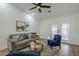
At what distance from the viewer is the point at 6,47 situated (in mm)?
2232

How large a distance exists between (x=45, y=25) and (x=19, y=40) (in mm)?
789

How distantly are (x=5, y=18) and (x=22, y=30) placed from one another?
501 millimetres

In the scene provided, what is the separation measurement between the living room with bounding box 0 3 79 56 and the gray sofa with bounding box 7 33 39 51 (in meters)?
0.06

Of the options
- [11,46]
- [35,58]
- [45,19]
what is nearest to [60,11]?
[45,19]

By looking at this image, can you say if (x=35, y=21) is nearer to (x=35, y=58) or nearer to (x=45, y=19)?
(x=45, y=19)

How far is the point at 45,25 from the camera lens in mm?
2508

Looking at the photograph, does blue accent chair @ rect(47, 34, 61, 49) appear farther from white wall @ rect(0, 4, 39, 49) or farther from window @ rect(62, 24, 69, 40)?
white wall @ rect(0, 4, 39, 49)

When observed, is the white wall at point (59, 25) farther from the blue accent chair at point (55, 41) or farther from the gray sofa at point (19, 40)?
the gray sofa at point (19, 40)

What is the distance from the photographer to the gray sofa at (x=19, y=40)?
2244 millimetres

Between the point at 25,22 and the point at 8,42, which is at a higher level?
the point at 25,22

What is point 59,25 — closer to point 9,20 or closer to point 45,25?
point 45,25

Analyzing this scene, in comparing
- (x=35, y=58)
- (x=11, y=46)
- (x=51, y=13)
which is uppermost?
(x=51, y=13)

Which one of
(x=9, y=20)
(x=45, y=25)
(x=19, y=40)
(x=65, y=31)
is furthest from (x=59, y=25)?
(x=9, y=20)

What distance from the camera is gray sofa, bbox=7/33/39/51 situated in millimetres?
2244
